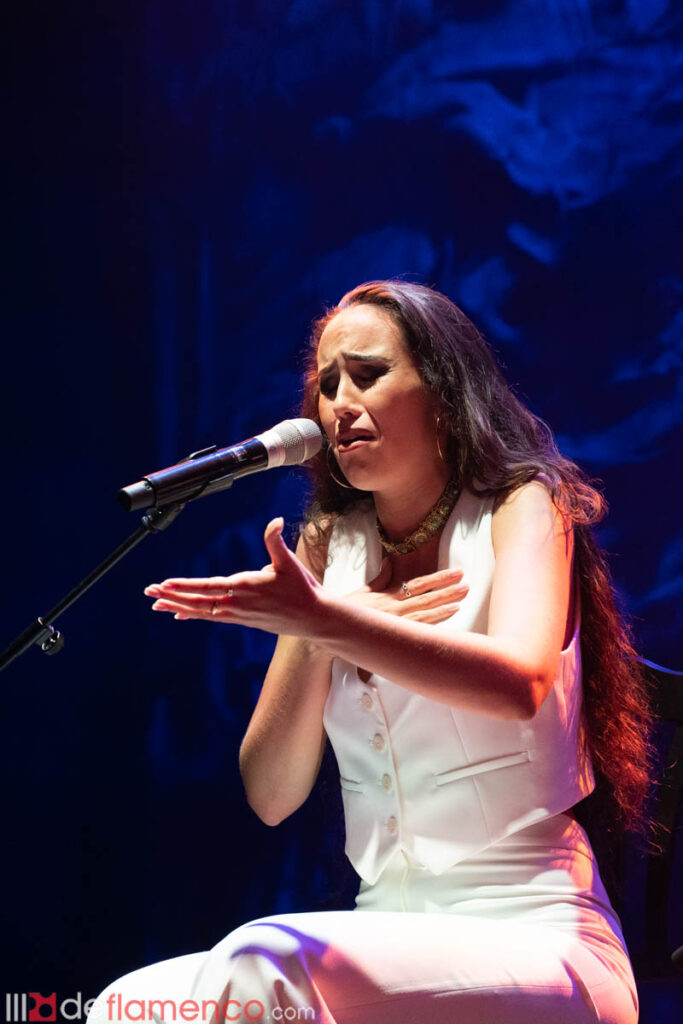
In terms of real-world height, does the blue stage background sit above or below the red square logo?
above

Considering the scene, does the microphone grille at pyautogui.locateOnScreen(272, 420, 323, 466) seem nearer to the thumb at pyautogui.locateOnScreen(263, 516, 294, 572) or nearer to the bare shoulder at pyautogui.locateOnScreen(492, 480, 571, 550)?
the thumb at pyautogui.locateOnScreen(263, 516, 294, 572)

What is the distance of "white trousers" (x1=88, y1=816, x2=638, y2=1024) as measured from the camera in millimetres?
1334

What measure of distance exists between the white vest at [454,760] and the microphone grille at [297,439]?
14.7 inches

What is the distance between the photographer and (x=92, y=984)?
8.60ft

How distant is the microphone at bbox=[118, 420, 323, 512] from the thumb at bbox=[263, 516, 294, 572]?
7.1 inches

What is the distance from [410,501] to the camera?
2.04 m

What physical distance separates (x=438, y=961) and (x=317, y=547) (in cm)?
101

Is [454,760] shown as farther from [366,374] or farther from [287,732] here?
[366,374]

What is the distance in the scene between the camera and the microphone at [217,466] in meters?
1.42

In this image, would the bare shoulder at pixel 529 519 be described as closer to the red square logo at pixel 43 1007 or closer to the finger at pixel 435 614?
the finger at pixel 435 614

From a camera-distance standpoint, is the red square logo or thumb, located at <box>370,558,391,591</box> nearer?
thumb, located at <box>370,558,391,591</box>

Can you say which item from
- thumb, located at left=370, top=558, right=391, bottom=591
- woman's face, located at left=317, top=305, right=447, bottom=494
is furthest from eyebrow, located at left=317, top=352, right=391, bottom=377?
thumb, located at left=370, top=558, right=391, bottom=591

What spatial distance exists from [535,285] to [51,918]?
203 cm

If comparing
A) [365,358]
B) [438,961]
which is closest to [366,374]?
[365,358]
